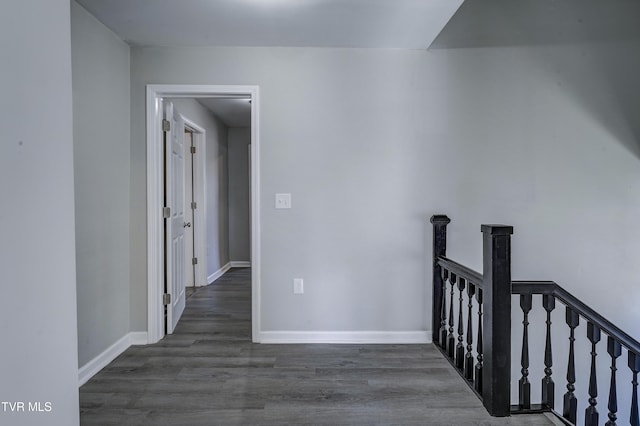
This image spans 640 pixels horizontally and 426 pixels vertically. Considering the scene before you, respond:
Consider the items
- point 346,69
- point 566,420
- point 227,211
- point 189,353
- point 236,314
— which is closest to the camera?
point 566,420

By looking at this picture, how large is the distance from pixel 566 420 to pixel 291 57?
2.99 meters

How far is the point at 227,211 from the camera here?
6.65 meters

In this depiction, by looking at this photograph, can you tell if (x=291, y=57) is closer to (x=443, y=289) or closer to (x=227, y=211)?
(x=443, y=289)

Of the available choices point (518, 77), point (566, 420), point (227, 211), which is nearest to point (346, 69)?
point (518, 77)

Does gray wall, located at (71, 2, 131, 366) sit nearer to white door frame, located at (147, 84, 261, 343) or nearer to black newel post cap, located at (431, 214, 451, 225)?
white door frame, located at (147, 84, 261, 343)

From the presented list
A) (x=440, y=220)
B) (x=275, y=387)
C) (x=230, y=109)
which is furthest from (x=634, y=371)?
(x=230, y=109)

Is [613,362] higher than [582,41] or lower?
lower

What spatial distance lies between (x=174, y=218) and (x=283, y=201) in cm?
109

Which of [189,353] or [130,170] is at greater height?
[130,170]

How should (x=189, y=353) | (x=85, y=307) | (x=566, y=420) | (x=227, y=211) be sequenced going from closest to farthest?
(x=566, y=420) < (x=85, y=307) < (x=189, y=353) < (x=227, y=211)

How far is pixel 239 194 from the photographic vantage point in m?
6.75

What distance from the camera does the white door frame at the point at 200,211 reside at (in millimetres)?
5199

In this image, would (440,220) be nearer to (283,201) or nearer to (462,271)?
(462,271)

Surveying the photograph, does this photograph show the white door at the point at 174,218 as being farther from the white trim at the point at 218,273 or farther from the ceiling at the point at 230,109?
the white trim at the point at 218,273
